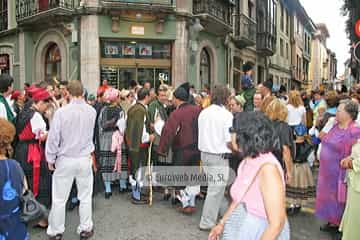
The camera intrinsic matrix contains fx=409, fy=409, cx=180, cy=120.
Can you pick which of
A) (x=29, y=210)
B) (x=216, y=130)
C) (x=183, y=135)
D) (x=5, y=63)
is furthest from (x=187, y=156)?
(x=5, y=63)

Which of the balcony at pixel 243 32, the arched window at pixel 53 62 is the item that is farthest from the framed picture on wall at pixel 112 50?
the balcony at pixel 243 32

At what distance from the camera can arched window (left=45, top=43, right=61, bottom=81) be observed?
16.6 meters

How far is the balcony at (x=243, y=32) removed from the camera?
20.8 metres

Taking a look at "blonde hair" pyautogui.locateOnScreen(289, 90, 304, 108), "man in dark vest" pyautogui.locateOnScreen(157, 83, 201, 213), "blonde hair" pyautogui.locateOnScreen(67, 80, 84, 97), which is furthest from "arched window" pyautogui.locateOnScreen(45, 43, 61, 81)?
"blonde hair" pyautogui.locateOnScreen(67, 80, 84, 97)

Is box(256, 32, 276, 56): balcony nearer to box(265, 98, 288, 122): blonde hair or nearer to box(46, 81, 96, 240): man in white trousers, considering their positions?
box(265, 98, 288, 122): blonde hair

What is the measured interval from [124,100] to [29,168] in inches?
113

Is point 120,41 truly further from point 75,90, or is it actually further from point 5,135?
point 5,135

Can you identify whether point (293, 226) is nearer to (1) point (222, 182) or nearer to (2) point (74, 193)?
(1) point (222, 182)

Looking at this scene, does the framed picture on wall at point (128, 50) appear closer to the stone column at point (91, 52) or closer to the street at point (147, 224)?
the stone column at point (91, 52)

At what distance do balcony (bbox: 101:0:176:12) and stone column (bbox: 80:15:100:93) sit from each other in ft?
2.46

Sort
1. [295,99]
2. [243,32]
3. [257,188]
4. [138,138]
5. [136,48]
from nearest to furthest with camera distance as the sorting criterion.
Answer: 1. [257,188]
2. [138,138]
3. [295,99]
4. [136,48]
5. [243,32]

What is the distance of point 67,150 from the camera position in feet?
15.4

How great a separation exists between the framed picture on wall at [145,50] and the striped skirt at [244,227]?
43.6 ft

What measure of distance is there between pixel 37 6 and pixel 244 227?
1631 cm
